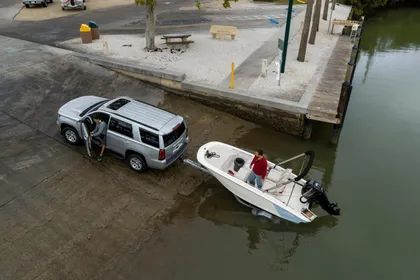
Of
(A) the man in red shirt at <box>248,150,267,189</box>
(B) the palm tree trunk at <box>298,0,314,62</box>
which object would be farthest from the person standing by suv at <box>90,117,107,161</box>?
(B) the palm tree trunk at <box>298,0,314,62</box>

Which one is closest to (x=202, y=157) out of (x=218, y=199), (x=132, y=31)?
(x=218, y=199)

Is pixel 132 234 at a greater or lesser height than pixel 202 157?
lesser

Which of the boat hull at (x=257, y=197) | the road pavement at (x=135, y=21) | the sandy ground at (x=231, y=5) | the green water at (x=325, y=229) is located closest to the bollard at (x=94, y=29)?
the road pavement at (x=135, y=21)

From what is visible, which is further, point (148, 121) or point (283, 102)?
point (283, 102)

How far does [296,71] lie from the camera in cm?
1541

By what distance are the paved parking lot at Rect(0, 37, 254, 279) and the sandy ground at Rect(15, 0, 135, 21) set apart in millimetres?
13006

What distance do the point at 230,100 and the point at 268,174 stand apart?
15.6 ft

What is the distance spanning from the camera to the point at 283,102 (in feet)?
40.4

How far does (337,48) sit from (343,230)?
13893 mm

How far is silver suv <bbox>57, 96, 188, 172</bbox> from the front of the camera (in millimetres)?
9133

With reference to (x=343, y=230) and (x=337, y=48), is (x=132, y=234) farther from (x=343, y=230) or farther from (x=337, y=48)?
(x=337, y=48)

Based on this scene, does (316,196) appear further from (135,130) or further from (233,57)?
(233,57)

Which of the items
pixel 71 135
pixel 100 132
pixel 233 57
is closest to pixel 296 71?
pixel 233 57

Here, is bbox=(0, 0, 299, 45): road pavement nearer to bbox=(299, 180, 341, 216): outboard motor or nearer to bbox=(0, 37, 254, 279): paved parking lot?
bbox=(0, 37, 254, 279): paved parking lot
